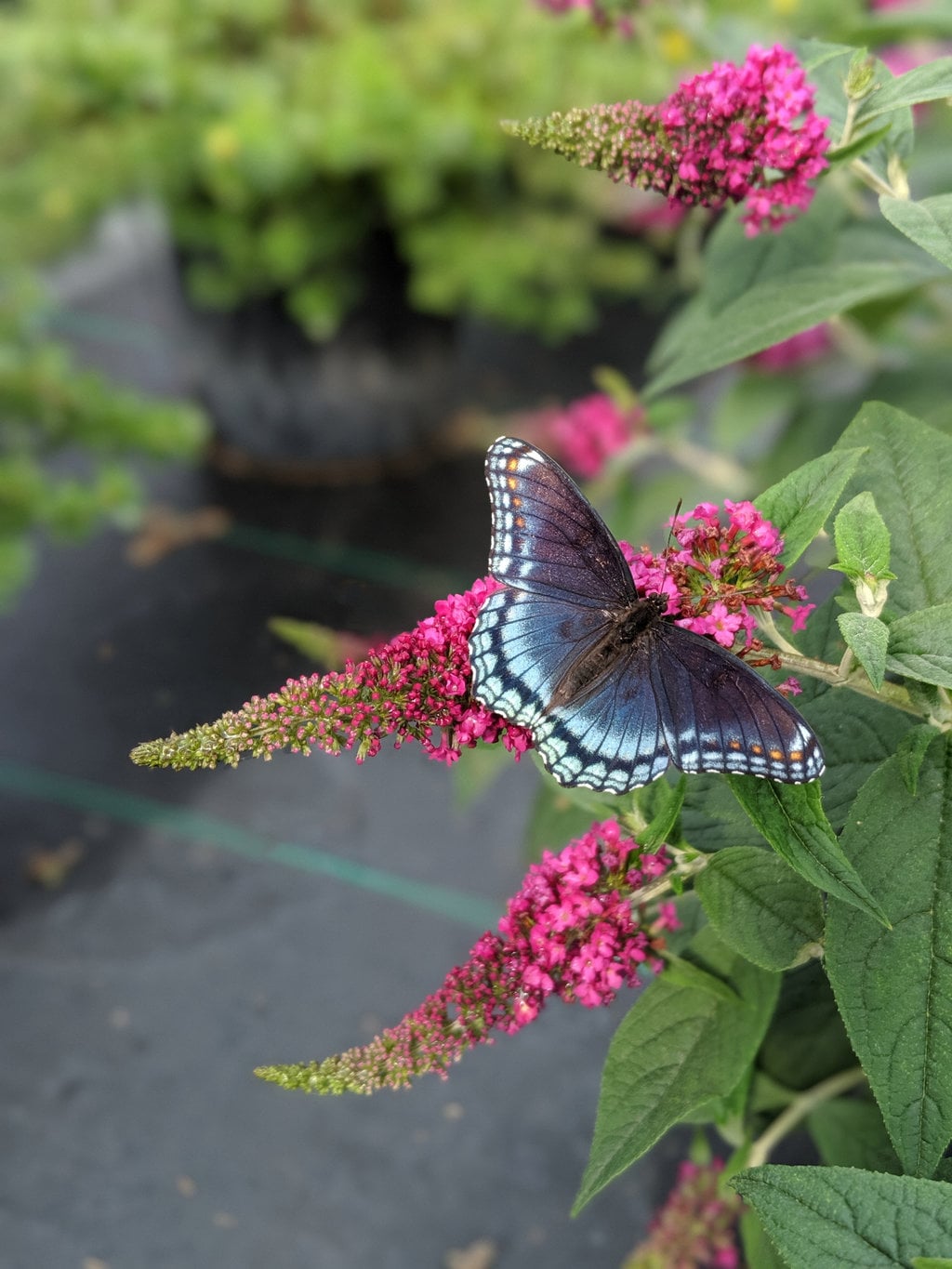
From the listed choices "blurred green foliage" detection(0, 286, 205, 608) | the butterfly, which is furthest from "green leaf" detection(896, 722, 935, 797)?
"blurred green foliage" detection(0, 286, 205, 608)

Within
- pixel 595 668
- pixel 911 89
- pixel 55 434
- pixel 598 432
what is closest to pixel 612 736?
pixel 595 668

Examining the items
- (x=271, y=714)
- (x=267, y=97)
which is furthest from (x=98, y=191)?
(x=271, y=714)

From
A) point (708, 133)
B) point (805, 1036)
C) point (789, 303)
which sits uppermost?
point (708, 133)

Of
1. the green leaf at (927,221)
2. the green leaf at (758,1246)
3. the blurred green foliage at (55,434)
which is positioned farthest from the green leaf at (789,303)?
the blurred green foliage at (55,434)

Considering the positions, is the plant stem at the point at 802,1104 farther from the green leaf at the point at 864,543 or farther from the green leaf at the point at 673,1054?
the green leaf at the point at 864,543

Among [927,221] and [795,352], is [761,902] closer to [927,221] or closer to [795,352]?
[927,221]

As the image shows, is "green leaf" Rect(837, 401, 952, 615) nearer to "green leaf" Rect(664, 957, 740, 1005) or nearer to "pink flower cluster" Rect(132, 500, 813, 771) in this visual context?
"pink flower cluster" Rect(132, 500, 813, 771)
